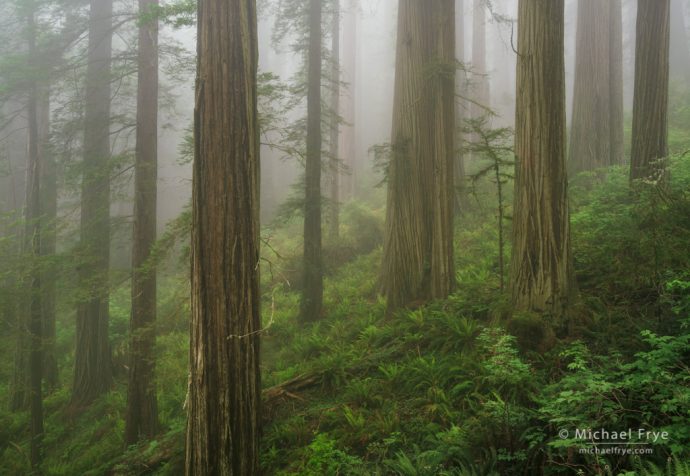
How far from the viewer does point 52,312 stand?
36.9 feet

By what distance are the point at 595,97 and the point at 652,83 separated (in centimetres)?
490

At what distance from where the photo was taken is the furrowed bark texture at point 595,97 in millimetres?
11164

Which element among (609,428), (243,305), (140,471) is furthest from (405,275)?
(140,471)

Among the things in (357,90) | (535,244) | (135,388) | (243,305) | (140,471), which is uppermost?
(357,90)

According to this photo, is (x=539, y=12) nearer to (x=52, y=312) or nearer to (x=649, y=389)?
(x=649, y=389)

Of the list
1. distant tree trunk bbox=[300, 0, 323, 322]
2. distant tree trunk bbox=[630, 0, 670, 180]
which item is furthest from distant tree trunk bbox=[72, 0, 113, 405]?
distant tree trunk bbox=[630, 0, 670, 180]

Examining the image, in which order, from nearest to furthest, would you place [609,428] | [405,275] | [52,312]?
[609,428]
[405,275]
[52,312]

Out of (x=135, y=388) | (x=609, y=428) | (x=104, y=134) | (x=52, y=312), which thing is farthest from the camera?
(x=52, y=312)

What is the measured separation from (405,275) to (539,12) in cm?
473

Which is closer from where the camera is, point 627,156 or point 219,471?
point 219,471

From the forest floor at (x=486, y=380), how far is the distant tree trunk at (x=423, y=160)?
2.02 ft

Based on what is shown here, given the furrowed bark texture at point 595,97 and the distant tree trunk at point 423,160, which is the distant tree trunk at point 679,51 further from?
the distant tree trunk at point 423,160

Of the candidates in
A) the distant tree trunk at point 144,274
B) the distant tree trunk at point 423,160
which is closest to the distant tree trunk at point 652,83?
the distant tree trunk at point 423,160

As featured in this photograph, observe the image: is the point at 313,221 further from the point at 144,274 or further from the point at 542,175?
the point at 542,175
